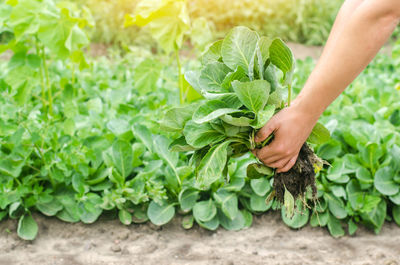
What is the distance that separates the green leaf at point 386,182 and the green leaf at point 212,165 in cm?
116

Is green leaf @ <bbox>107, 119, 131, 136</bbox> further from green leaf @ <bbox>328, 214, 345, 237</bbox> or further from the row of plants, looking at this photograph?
green leaf @ <bbox>328, 214, 345, 237</bbox>

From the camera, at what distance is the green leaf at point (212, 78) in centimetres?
171

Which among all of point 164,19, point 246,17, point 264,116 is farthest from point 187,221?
point 246,17

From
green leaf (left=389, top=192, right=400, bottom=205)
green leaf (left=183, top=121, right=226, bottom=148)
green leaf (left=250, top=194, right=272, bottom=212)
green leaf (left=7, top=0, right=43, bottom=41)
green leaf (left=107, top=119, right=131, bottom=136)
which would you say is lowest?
green leaf (left=250, top=194, right=272, bottom=212)

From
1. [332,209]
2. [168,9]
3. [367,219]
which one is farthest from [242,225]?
[168,9]

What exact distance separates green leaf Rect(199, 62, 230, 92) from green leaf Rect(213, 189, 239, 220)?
83 centimetres

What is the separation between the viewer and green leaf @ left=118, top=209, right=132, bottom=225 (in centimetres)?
233

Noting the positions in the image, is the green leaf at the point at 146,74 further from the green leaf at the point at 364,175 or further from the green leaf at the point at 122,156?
the green leaf at the point at 364,175

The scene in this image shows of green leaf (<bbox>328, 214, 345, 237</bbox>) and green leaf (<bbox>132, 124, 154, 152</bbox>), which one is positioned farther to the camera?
green leaf (<bbox>132, 124, 154, 152</bbox>)

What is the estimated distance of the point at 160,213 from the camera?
234 centimetres

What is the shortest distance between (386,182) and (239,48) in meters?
1.30

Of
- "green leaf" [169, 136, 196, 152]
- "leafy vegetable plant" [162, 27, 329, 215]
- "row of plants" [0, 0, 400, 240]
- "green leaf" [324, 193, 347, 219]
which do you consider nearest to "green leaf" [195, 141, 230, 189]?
"leafy vegetable plant" [162, 27, 329, 215]

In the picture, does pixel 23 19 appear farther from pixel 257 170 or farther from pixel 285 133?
pixel 285 133

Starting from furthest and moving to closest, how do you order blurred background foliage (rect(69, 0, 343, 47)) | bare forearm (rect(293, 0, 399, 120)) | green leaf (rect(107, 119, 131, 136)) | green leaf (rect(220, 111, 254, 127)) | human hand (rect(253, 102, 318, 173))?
blurred background foliage (rect(69, 0, 343, 47))
green leaf (rect(107, 119, 131, 136))
green leaf (rect(220, 111, 254, 127))
human hand (rect(253, 102, 318, 173))
bare forearm (rect(293, 0, 399, 120))
